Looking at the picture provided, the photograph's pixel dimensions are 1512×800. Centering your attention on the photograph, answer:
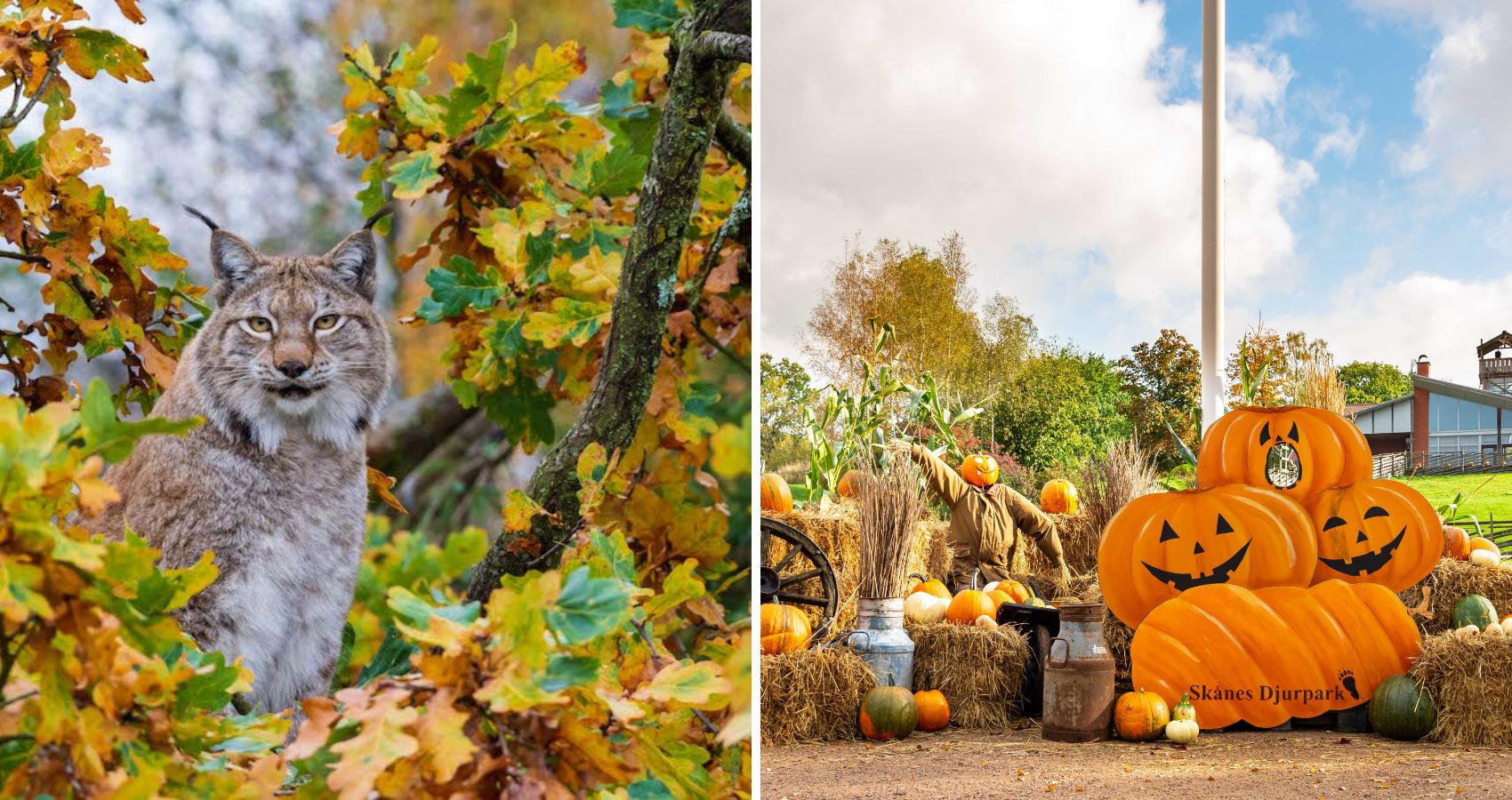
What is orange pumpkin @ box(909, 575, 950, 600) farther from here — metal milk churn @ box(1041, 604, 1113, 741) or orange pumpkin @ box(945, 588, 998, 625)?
metal milk churn @ box(1041, 604, 1113, 741)

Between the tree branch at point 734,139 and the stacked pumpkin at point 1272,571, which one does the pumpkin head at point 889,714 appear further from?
the tree branch at point 734,139

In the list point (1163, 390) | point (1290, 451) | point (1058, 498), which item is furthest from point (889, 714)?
point (1163, 390)

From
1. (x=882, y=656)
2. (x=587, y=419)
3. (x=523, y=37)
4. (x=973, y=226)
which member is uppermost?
(x=973, y=226)

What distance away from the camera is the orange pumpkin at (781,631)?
2.87 metres

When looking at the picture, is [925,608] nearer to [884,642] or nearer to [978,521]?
[884,642]

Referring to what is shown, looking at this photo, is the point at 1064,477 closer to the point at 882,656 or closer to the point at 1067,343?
the point at 1067,343

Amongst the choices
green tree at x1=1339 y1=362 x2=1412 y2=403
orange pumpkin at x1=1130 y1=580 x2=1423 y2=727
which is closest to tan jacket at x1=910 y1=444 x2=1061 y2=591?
orange pumpkin at x1=1130 y1=580 x2=1423 y2=727

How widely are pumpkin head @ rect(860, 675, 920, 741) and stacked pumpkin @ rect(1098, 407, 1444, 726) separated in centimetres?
60

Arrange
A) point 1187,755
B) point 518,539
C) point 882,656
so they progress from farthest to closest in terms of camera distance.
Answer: point 882,656 → point 1187,755 → point 518,539

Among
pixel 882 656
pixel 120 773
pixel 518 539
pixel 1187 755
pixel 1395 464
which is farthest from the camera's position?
pixel 1395 464

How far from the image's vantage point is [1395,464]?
128 inches

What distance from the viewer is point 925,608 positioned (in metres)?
3.23

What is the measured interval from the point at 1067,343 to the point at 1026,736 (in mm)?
1417

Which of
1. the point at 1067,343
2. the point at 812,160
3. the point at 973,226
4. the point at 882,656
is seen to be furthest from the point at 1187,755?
the point at 812,160
